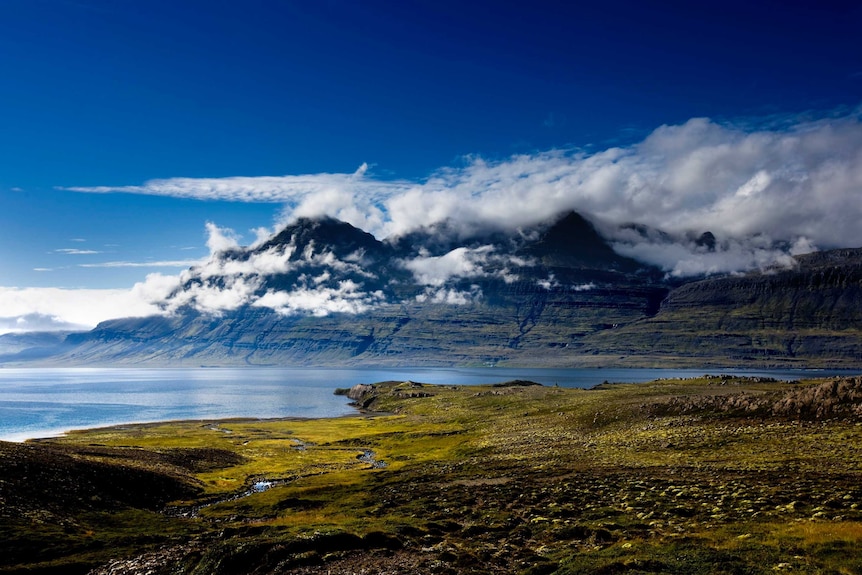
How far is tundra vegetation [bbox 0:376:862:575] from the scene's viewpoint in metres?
32.8

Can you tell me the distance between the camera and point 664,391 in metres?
152

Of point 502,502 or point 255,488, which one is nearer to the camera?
point 502,502

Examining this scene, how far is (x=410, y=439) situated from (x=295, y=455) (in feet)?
95.3

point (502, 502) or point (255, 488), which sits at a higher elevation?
point (502, 502)

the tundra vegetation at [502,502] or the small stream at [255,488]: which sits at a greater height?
the tundra vegetation at [502,502]

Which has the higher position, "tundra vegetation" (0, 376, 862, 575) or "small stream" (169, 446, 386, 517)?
"tundra vegetation" (0, 376, 862, 575)

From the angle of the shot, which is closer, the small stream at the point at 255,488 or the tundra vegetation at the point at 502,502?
the tundra vegetation at the point at 502,502

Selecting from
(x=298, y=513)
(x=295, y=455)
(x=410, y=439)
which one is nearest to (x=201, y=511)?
(x=298, y=513)

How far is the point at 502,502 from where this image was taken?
5159 centimetres

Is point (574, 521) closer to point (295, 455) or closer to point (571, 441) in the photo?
point (571, 441)

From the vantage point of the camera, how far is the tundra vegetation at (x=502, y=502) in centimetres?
3284

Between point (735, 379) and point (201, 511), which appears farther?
point (735, 379)

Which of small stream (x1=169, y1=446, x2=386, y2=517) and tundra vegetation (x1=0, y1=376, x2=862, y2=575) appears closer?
tundra vegetation (x1=0, y1=376, x2=862, y2=575)

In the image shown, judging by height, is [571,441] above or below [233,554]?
below
